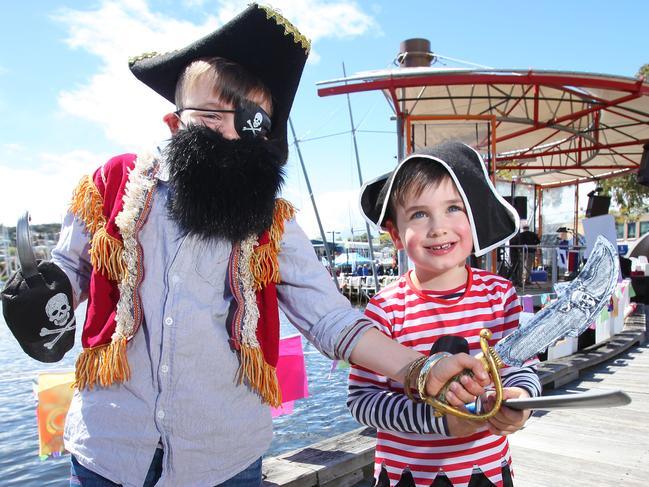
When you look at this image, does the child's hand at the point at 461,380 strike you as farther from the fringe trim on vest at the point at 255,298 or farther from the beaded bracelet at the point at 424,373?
the fringe trim on vest at the point at 255,298

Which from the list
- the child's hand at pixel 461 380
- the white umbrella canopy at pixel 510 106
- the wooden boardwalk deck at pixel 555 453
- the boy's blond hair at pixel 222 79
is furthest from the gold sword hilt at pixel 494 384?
the white umbrella canopy at pixel 510 106

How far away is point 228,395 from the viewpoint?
120 centimetres

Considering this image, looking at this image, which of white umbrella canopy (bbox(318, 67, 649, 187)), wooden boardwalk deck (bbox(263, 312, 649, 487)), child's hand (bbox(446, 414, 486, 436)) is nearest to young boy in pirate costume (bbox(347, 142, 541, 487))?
child's hand (bbox(446, 414, 486, 436))

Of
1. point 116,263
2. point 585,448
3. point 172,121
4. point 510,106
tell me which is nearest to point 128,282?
point 116,263

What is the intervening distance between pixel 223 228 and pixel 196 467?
0.52m

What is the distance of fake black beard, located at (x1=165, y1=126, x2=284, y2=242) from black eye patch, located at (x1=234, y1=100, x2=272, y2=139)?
0.06m

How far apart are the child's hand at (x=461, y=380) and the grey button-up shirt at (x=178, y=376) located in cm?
24

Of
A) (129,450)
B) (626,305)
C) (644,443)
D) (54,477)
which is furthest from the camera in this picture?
(626,305)

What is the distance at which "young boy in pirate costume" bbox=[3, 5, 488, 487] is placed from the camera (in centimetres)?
114

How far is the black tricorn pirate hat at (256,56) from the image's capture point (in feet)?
4.23

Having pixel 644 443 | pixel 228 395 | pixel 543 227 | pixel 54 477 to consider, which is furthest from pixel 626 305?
pixel 543 227

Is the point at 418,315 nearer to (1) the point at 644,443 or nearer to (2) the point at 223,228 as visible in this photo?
(2) the point at 223,228

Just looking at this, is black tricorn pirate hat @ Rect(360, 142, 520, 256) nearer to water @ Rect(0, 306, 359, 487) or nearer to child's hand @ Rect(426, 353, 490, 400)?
child's hand @ Rect(426, 353, 490, 400)

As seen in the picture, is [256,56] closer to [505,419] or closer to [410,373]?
[410,373]
